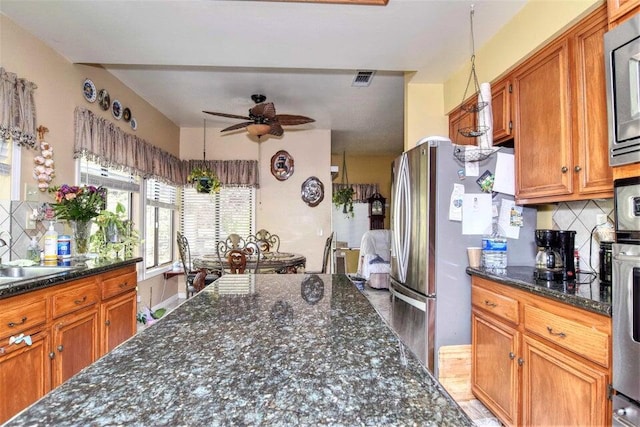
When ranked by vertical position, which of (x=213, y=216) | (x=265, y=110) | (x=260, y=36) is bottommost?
(x=213, y=216)

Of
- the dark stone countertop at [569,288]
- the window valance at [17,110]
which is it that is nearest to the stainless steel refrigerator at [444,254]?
the dark stone countertop at [569,288]

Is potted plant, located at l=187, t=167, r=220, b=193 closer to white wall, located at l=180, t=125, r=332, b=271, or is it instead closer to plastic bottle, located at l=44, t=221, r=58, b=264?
white wall, located at l=180, t=125, r=332, b=271

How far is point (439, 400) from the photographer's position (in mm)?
640

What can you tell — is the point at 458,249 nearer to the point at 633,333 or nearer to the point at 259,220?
the point at 633,333

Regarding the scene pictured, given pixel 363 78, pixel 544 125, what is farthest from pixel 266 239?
pixel 544 125

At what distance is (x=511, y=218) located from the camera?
251cm

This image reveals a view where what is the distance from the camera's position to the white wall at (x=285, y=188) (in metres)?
5.70

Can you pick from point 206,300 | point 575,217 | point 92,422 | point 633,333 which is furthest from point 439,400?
point 575,217

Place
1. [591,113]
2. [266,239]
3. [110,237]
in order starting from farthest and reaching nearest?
1. [266,239]
2. [110,237]
3. [591,113]

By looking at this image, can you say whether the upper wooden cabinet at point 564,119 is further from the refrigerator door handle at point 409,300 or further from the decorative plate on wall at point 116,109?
the decorative plate on wall at point 116,109

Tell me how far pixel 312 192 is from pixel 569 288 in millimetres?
4282

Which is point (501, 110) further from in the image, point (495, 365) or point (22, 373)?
point (22, 373)

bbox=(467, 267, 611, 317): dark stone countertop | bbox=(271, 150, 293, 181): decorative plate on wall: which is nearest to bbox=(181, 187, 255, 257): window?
bbox=(271, 150, 293, 181): decorative plate on wall

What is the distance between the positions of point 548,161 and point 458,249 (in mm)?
771
